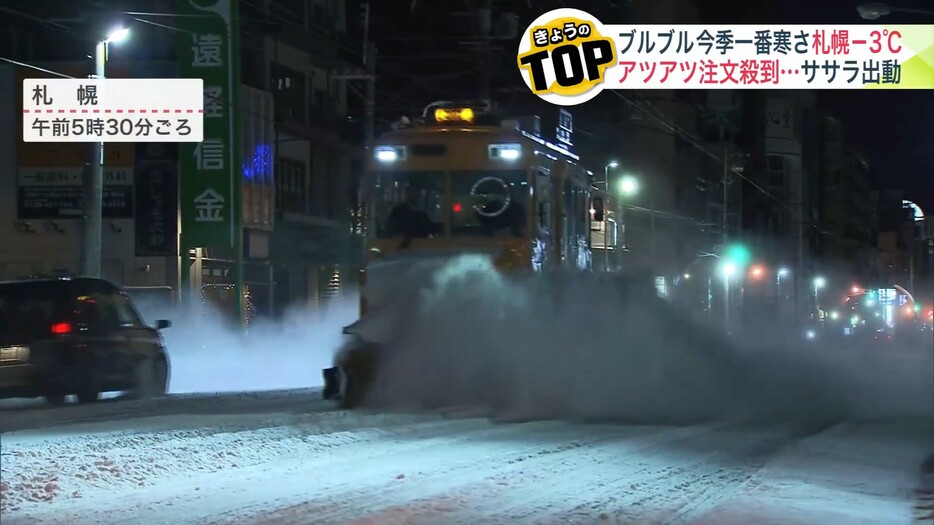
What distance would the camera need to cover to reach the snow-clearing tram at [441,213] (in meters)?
15.6

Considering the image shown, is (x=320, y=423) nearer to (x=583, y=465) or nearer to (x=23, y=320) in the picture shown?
(x=583, y=465)

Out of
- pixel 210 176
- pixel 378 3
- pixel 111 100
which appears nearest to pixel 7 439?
pixel 111 100

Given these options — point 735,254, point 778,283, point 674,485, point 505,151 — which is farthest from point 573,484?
point 778,283

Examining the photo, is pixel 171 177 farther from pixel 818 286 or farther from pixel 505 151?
pixel 818 286

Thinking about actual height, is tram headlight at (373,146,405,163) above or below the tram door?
above

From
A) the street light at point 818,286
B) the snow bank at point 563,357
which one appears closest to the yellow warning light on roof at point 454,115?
the snow bank at point 563,357

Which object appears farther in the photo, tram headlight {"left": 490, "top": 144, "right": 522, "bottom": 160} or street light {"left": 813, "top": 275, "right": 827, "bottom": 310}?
street light {"left": 813, "top": 275, "right": 827, "bottom": 310}

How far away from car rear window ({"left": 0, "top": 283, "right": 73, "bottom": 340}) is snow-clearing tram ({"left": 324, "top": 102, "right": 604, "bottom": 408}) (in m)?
3.93

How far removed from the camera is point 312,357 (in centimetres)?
2655

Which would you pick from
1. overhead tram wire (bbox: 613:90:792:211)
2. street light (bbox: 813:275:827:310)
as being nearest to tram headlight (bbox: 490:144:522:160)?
overhead tram wire (bbox: 613:90:792:211)

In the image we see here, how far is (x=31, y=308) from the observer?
15.9 m

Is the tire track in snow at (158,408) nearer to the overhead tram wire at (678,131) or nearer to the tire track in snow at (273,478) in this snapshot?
the tire track in snow at (273,478)

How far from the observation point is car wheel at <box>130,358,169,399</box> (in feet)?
55.9
